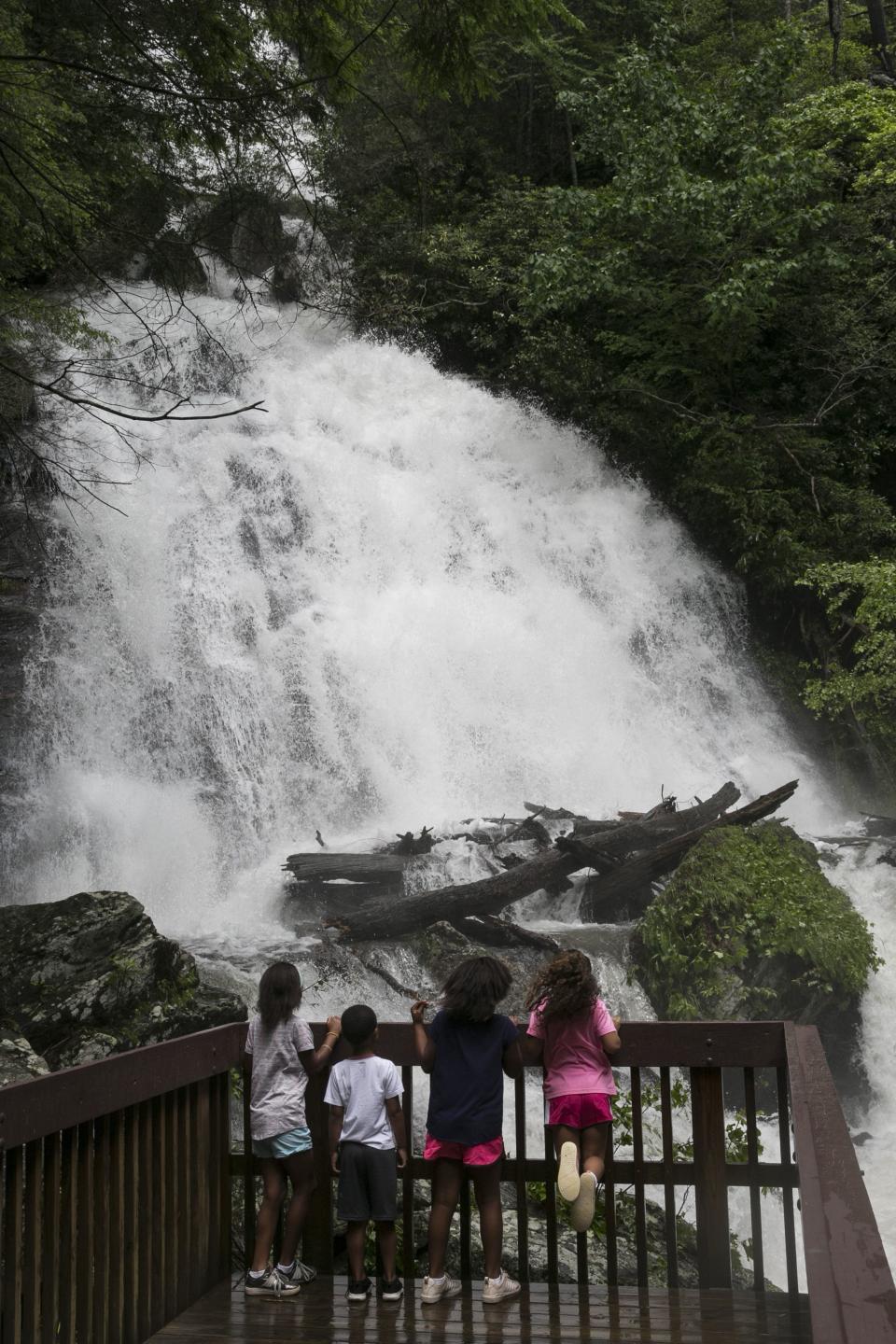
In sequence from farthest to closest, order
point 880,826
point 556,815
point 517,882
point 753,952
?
1. point 880,826
2. point 556,815
3. point 517,882
4. point 753,952

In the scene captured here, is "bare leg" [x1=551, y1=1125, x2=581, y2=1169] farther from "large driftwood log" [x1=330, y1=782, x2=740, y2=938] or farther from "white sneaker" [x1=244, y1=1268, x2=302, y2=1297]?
"large driftwood log" [x1=330, y1=782, x2=740, y2=938]

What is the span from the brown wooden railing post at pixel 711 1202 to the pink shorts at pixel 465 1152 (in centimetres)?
69

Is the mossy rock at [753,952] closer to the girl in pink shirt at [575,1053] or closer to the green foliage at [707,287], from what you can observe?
the green foliage at [707,287]

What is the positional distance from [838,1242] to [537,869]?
9.34 metres

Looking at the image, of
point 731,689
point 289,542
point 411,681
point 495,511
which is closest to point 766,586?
point 731,689

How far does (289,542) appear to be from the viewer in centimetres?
1573

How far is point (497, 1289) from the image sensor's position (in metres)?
3.57

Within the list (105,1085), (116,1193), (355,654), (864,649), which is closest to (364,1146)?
(116,1193)

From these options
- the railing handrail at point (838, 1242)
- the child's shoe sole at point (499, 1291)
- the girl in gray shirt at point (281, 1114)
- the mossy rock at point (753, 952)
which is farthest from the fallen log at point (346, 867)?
the railing handrail at point (838, 1242)

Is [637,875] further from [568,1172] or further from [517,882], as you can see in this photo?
[568,1172]

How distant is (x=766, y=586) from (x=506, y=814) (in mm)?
6787

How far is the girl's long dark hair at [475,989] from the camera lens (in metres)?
3.69

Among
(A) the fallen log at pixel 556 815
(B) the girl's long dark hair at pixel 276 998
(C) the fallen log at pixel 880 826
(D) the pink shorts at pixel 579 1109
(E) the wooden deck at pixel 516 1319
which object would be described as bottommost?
(E) the wooden deck at pixel 516 1319

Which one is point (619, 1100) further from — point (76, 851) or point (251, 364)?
point (251, 364)
